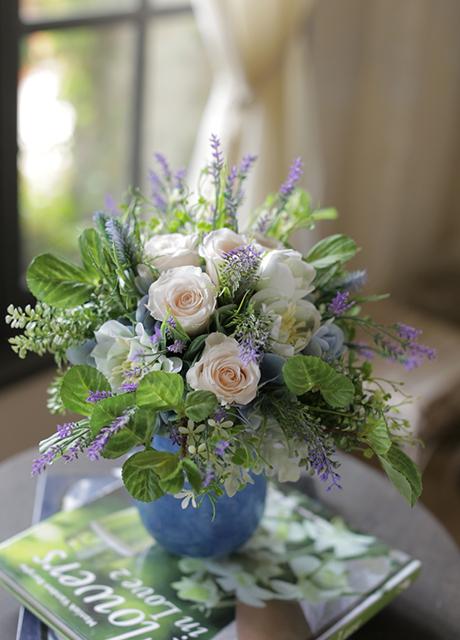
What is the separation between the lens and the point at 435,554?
935 millimetres

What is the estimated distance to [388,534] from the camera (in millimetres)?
972

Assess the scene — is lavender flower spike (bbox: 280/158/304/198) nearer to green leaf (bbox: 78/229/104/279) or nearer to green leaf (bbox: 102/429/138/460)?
green leaf (bbox: 78/229/104/279)

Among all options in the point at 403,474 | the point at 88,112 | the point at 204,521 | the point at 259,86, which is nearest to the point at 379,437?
the point at 403,474

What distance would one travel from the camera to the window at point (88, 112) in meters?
1.65

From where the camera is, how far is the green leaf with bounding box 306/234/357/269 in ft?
2.55

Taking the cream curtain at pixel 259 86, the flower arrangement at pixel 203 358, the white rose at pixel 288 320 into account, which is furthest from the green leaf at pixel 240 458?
the cream curtain at pixel 259 86

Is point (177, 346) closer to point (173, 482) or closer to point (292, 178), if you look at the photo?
point (173, 482)

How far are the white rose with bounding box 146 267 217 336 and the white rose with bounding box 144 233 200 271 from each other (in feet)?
0.13

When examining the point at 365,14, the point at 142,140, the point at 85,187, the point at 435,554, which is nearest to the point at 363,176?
the point at 365,14

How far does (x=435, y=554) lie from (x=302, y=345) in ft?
1.45

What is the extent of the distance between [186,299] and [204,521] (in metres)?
0.29

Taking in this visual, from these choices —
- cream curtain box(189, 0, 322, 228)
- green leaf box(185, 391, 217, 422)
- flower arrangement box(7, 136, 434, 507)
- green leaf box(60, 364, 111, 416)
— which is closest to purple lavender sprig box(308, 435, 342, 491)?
flower arrangement box(7, 136, 434, 507)

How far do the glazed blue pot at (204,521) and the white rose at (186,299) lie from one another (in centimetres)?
17

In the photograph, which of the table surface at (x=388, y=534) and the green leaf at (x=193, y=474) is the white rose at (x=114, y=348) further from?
the table surface at (x=388, y=534)
